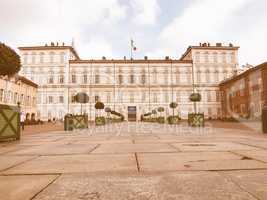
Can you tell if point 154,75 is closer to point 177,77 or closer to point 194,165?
point 177,77

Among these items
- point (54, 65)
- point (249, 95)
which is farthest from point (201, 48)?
point (54, 65)

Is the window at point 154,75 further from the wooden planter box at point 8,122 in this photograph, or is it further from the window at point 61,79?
the wooden planter box at point 8,122

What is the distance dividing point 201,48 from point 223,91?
9960 millimetres

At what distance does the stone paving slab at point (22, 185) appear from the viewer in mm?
2018

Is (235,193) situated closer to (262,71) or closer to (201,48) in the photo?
(262,71)

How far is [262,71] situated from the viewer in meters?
32.4

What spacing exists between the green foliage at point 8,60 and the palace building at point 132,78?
41321mm

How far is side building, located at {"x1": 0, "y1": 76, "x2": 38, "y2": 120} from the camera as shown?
104 feet

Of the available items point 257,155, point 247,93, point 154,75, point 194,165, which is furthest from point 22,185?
point 154,75

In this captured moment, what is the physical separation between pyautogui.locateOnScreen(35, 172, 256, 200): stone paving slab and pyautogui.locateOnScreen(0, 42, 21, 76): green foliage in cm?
673

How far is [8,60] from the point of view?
8.12 metres

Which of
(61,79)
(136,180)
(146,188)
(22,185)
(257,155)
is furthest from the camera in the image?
(61,79)

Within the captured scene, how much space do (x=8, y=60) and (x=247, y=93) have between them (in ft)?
118

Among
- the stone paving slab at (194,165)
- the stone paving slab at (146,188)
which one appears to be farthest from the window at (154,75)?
the stone paving slab at (146,188)
